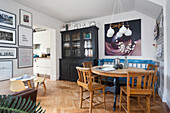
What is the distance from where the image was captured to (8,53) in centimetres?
275

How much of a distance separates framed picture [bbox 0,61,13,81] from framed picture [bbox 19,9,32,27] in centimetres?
138

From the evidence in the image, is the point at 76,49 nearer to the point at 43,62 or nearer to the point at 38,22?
the point at 38,22

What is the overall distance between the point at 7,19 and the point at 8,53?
1.02 m

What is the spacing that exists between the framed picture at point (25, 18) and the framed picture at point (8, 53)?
0.95 m

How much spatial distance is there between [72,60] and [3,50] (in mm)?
2408

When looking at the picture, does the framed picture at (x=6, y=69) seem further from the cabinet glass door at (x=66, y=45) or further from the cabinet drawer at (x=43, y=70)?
the cabinet glass door at (x=66, y=45)

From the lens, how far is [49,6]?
3316 mm

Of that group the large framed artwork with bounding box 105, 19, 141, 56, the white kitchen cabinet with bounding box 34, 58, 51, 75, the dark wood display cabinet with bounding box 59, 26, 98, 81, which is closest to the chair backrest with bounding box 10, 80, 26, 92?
the dark wood display cabinet with bounding box 59, 26, 98, 81

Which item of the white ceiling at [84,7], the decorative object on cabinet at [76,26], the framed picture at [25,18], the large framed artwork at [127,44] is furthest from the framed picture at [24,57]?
the large framed artwork at [127,44]

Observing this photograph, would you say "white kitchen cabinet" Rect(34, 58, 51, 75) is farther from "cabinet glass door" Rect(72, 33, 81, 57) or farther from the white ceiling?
the white ceiling

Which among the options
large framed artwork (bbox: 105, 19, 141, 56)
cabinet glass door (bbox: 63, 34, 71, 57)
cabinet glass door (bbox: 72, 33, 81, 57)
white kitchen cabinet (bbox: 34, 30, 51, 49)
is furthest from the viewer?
white kitchen cabinet (bbox: 34, 30, 51, 49)

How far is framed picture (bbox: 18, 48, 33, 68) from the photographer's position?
3036mm

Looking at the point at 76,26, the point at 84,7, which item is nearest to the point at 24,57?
the point at 76,26

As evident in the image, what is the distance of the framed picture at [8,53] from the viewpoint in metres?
2.63
